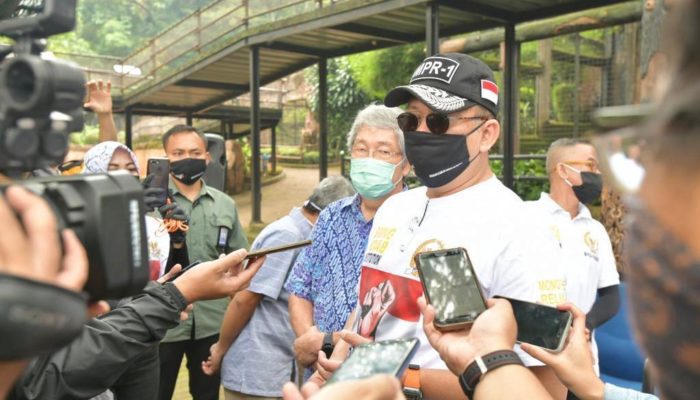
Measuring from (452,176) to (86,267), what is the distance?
1631 millimetres

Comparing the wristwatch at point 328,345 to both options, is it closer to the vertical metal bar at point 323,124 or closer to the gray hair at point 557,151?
the gray hair at point 557,151

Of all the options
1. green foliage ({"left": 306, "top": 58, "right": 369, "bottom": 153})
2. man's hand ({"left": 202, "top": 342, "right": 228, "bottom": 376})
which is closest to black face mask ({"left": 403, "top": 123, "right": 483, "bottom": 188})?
man's hand ({"left": 202, "top": 342, "right": 228, "bottom": 376})

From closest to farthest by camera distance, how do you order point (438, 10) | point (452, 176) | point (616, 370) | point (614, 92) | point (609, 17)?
point (452, 176)
point (616, 370)
point (438, 10)
point (609, 17)
point (614, 92)

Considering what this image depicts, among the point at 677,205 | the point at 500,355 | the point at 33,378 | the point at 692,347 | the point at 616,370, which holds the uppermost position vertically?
the point at 677,205

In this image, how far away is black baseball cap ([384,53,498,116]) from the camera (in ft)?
8.11

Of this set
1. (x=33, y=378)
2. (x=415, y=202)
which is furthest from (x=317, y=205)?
(x=33, y=378)

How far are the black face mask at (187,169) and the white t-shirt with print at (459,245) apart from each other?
8.14ft

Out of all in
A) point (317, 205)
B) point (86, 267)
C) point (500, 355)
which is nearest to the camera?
point (86, 267)

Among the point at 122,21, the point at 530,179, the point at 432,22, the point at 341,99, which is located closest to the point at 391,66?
the point at 530,179

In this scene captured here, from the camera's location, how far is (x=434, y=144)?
8.43 feet

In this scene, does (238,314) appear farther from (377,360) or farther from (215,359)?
(377,360)

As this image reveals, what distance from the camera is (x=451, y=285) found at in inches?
75.3

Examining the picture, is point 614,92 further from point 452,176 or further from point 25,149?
point 25,149

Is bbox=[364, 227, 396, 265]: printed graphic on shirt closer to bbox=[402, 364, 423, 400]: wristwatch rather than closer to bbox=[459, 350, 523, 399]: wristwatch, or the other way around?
bbox=[402, 364, 423, 400]: wristwatch
